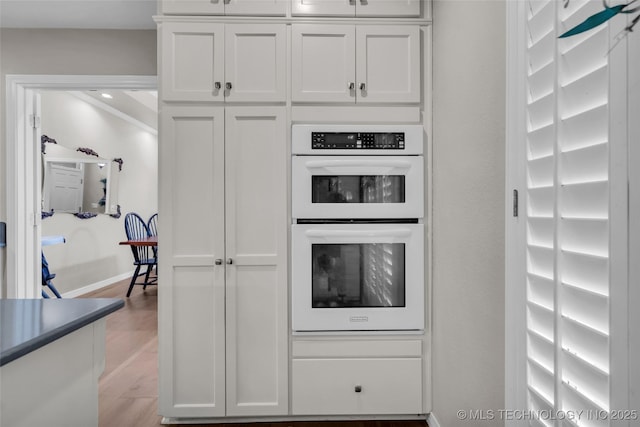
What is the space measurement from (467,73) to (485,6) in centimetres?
24

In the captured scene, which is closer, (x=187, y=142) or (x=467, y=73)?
(x=467, y=73)

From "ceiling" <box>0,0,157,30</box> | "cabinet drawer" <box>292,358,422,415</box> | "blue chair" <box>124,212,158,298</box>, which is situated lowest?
"cabinet drawer" <box>292,358,422,415</box>

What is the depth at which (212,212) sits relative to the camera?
1.95m

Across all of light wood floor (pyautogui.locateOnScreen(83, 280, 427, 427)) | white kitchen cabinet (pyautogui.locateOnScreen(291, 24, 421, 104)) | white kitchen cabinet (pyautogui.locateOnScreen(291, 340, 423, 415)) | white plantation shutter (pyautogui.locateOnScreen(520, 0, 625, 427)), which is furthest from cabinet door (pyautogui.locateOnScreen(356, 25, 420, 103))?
light wood floor (pyautogui.locateOnScreen(83, 280, 427, 427))

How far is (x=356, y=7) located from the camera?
6.40ft

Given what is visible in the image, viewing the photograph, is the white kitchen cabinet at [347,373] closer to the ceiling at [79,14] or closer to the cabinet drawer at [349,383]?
the cabinet drawer at [349,383]

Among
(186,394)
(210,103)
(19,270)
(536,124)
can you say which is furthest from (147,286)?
(536,124)

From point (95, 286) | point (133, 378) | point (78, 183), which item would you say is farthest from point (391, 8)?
point (95, 286)

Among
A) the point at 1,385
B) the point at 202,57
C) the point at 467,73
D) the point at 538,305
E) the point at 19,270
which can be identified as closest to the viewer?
the point at 1,385

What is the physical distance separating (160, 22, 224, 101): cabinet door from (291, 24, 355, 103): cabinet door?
393 millimetres

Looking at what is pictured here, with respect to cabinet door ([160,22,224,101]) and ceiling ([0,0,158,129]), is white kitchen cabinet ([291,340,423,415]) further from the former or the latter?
ceiling ([0,0,158,129])

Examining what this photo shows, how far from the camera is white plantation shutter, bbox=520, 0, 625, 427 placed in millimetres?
777

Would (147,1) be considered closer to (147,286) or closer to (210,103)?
(210,103)

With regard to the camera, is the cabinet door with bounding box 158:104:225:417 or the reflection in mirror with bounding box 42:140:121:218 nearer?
the cabinet door with bounding box 158:104:225:417
